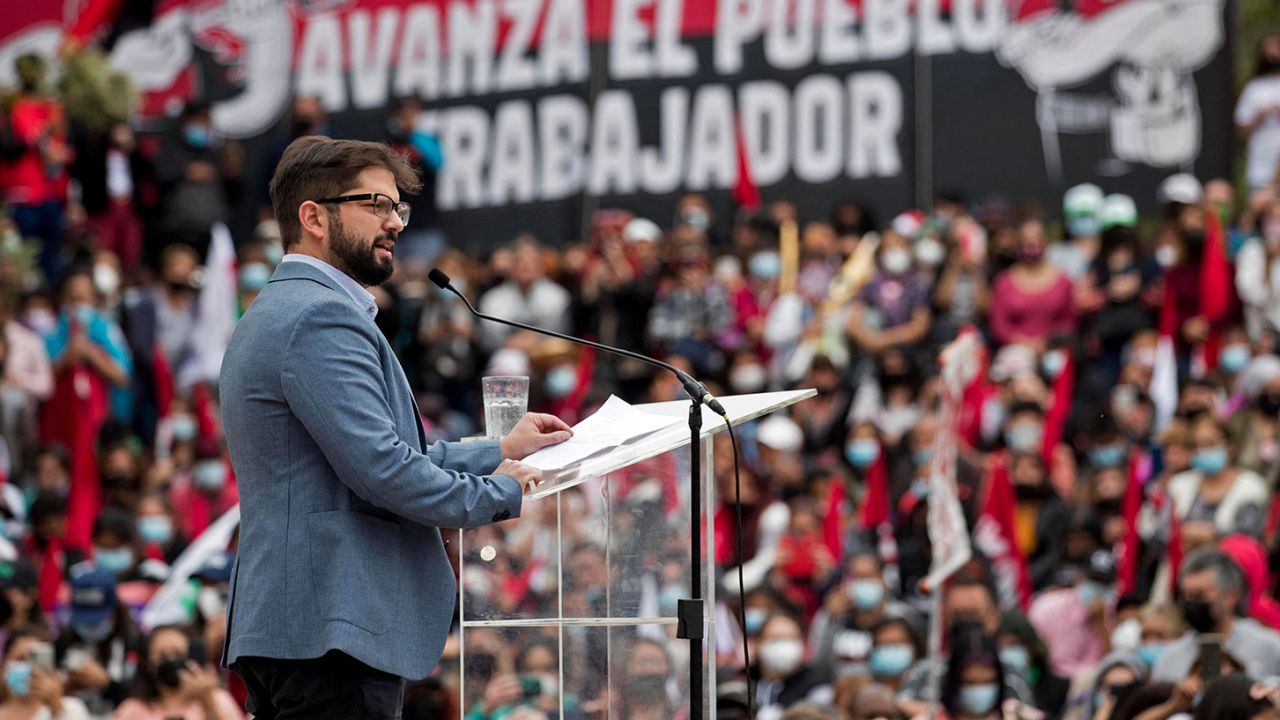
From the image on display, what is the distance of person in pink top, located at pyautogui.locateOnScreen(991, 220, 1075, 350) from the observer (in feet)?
46.5

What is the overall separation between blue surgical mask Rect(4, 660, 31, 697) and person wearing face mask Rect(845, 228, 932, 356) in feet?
21.2

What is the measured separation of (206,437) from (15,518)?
1660 mm

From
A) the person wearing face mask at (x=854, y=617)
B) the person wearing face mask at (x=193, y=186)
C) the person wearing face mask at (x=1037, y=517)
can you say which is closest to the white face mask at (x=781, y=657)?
the person wearing face mask at (x=854, y=617)

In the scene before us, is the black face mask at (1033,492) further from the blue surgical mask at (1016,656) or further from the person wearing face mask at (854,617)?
the blue surgical mask at (1016,656)

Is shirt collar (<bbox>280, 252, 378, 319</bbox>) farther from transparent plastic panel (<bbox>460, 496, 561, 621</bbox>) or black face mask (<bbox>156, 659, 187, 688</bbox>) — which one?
black face mask (<bbox>156, 659, 187, 688</bbox>)

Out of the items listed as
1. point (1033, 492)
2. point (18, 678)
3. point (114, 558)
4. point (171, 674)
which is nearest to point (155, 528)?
point (114, 558)

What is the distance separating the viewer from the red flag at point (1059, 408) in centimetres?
1329

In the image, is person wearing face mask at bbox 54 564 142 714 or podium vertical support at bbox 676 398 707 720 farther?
person wearing face mask at bbox 54 564 142 714

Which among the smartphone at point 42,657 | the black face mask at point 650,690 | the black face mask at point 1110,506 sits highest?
the black face mask at point 650,690

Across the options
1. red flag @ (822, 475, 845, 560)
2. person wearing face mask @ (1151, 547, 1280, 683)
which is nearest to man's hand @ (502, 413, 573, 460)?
person wearing face mask @ (1151, 547, 1280, 683)

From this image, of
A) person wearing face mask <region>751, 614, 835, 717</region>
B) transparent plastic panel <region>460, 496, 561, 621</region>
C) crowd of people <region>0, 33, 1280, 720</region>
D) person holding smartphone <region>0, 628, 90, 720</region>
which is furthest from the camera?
person wearing face mask <region>751, 614, 835, 717</region>

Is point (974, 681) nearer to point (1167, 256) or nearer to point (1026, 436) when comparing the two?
point (1026, 436)

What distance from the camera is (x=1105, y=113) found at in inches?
637

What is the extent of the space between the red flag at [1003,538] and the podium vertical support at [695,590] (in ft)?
24.1
